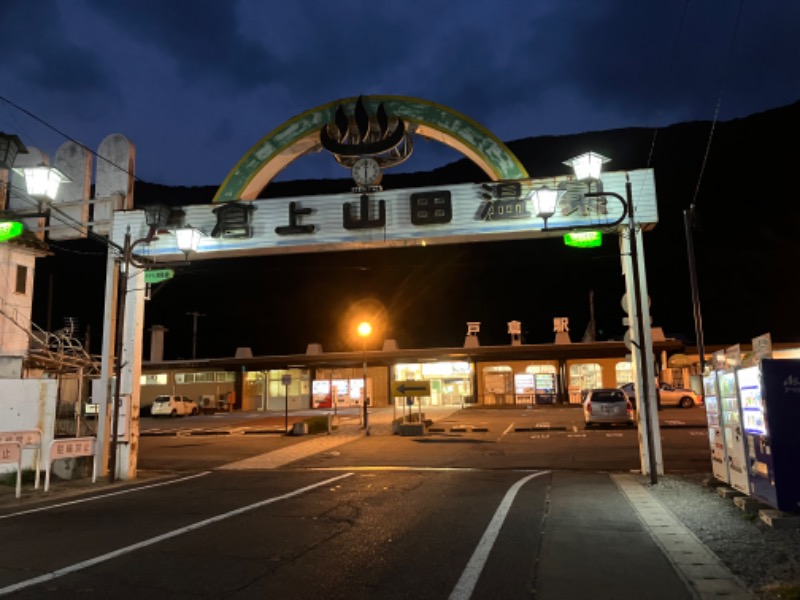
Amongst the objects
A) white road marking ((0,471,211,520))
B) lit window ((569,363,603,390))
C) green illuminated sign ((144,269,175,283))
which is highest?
green illuminated sign ((144,269,175,283))

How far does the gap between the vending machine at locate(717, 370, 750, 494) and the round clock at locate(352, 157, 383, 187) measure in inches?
321

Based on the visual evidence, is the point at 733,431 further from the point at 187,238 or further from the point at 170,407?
the point at 170,407

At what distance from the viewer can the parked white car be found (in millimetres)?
40688

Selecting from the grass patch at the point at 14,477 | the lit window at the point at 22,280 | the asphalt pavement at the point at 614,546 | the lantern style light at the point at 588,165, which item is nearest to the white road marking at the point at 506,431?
the asphalt pavement at the point at 614,546

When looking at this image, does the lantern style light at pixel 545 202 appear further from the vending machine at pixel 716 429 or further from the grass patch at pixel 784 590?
the grass patch at pixel 784 590

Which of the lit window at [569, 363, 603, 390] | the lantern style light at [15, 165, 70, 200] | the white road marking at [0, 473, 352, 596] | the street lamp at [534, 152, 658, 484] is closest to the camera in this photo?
the white road marking at [0, 473, 352, 596]

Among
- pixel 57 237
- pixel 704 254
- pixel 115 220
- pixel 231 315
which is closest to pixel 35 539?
pixel 115 220

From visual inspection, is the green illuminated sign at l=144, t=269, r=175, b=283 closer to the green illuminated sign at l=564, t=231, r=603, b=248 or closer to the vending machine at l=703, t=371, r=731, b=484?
the green illuminated sign at l=564, t=231, r=603, b=248

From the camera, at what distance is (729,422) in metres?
9.02

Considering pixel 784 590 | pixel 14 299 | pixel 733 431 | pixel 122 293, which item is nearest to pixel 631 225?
pixel 733 431

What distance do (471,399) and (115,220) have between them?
3028cm

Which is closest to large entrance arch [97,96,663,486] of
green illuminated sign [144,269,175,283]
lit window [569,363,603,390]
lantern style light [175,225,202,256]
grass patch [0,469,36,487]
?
green illuminated sign [144,269,175,283]

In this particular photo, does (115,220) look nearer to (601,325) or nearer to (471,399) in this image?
(471,399)

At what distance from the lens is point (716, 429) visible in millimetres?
9883
